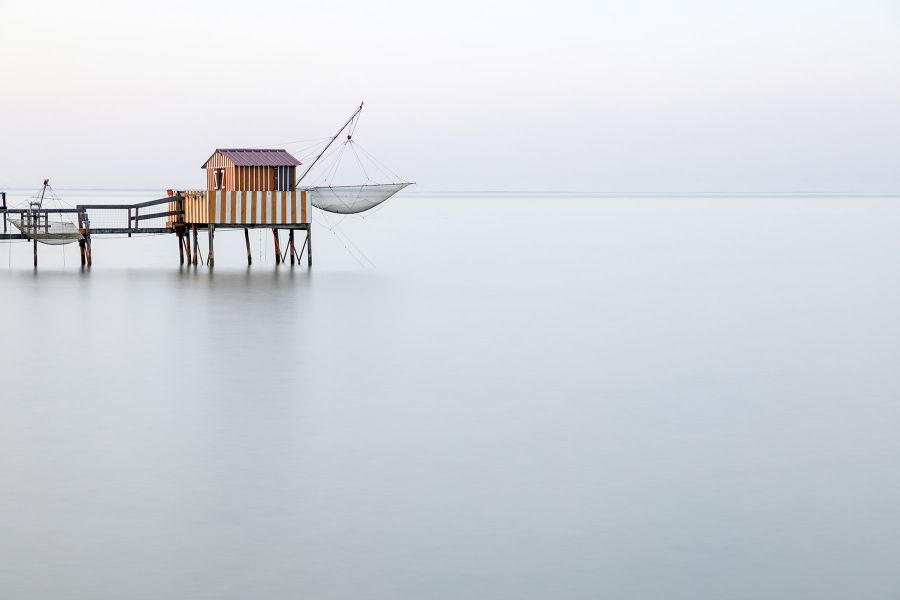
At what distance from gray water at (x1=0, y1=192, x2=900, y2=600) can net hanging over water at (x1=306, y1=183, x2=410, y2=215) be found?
1441cm

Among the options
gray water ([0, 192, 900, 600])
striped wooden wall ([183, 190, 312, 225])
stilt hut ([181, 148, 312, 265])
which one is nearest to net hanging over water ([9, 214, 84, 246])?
stilt hut ([181, 148, 312, 265])

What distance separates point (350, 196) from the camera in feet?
177

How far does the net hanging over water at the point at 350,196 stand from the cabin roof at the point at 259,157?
204 cm

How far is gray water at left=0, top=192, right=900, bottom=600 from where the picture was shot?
11.7 metres

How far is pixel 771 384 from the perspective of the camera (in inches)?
917

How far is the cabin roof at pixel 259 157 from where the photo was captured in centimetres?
5066

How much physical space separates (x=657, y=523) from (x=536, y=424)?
5727 millimetres

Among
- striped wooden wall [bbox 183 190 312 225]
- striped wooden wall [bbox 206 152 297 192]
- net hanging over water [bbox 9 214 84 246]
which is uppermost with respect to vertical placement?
striped wooden wall [bbox 206 152 297 192]

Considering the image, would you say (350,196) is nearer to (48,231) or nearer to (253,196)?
(253,196)

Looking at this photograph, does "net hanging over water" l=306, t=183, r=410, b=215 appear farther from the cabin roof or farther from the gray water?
the gray water

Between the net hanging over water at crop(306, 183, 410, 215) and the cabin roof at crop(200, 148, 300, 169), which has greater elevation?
the cabin roof at crop(200, 148, 300, 169)

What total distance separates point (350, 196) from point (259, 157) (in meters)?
4.82

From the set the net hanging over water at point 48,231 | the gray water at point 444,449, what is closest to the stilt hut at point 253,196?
the net hanging over water at point 48,231

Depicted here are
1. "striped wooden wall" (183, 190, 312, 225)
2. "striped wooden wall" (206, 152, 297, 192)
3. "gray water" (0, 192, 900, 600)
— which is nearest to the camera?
"gray water" (0, 192, 900, 600)
